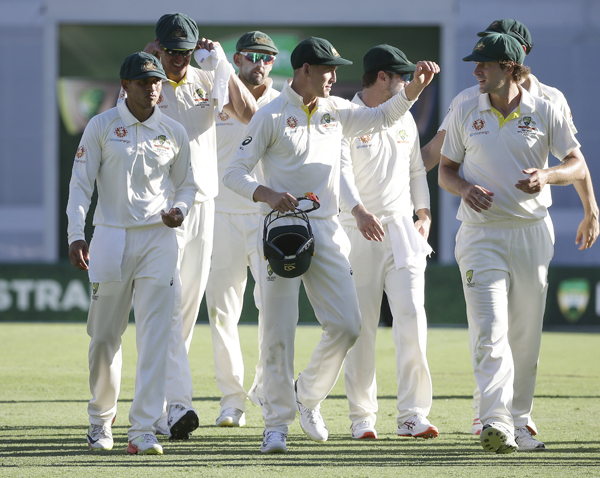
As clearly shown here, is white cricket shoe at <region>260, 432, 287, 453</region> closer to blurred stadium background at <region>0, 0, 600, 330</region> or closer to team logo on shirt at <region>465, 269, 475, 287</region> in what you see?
team logo on shirt at <region>465, 269, 475, 287</region>

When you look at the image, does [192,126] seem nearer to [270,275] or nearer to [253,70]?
[253,70]

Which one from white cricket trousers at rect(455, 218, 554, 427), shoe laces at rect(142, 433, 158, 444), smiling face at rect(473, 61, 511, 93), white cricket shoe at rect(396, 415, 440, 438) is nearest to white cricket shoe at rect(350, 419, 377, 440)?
white cricket shoe at rect(396, 415, 440, 438)

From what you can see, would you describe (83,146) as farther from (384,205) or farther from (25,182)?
(25,182)

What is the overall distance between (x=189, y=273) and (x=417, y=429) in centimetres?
171

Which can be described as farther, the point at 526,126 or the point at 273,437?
the point at 526,126

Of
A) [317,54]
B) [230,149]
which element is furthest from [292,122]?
[230,149]

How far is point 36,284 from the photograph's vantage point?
1362cm

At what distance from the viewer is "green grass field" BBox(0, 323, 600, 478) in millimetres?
4641

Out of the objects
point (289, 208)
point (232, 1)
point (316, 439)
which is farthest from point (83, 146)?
point (232, 1)

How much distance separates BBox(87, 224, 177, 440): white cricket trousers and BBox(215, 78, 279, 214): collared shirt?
1.31 metres

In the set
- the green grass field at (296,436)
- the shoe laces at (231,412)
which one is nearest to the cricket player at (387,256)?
the green grass field at (296,436)

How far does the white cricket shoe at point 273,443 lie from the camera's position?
5.07 m

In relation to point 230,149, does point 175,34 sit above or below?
above

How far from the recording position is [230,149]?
6543mm
